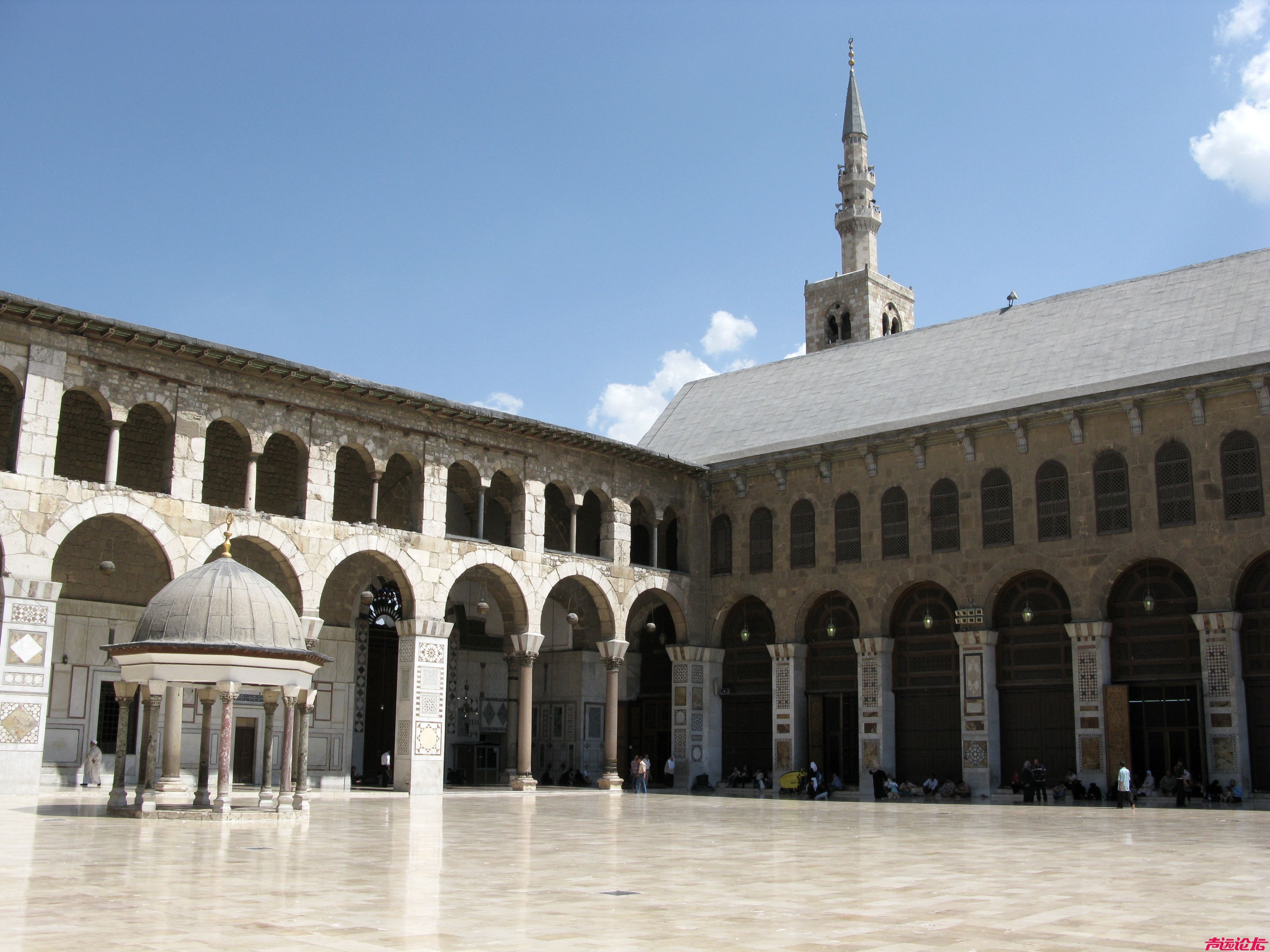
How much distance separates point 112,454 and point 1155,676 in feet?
64.6

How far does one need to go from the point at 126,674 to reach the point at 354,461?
12.8 meters

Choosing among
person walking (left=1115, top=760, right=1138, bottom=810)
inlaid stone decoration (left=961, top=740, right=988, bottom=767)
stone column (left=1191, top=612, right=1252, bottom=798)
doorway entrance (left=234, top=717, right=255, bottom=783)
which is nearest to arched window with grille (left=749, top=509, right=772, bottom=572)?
inlaid stone decoration (left=961, top=740, right=988, bottom=767)

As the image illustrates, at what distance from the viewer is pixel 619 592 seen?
96.2 feet

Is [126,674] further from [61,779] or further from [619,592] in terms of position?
[619,592]

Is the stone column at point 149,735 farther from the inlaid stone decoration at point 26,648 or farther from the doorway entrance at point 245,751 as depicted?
the doorway entrance at point 245,751

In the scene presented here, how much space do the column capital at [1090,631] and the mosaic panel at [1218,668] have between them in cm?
192

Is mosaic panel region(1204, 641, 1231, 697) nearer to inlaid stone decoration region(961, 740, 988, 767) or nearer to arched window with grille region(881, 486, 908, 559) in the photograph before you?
inlaid stone decoration region(961, 740, 988, 767)

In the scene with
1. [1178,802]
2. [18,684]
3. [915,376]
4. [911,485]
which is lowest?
[1178,802]

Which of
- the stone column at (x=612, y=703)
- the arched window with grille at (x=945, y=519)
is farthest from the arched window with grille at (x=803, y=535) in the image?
the stone column at (x=612, y=703)

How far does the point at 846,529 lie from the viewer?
28.8 meters

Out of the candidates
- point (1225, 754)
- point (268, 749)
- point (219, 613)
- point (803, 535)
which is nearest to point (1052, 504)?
point (1225, 754)

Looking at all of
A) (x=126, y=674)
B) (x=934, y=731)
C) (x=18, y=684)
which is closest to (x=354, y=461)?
(x=18, y=684)

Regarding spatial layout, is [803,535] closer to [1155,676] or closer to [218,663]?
[1155,676]

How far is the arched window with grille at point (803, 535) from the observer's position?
96.6ft
